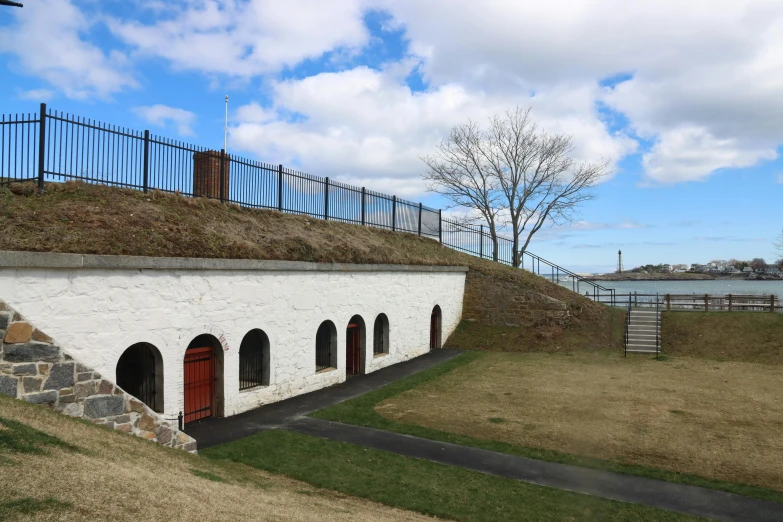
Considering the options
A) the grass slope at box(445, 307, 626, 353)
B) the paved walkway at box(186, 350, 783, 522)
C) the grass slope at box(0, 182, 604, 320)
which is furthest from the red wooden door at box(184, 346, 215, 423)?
the grass slope at box(445, 307, 626, 353)

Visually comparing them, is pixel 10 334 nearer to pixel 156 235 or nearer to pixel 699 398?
pixel 156 235

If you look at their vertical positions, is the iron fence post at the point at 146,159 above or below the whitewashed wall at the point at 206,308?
above

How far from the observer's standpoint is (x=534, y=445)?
10633 millimetres

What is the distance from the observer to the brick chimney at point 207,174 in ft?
49.2

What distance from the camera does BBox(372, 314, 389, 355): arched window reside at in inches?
747

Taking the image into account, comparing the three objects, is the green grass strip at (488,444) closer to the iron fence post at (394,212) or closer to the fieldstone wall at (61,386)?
the fieldstone wall at (61,386)

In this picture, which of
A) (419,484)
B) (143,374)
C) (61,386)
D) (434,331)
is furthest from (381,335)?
(61,386)

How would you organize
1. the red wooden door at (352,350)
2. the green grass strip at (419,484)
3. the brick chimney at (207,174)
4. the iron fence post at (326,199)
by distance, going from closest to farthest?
the green grass strip at (419,484) < the brick chimney at (207,174) < the red wooden door at (352,350) < the iron fence post at (326,199)

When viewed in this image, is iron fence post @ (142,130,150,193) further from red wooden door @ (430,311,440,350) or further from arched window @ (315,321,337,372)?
red wooden door @ (430,311,440,350)

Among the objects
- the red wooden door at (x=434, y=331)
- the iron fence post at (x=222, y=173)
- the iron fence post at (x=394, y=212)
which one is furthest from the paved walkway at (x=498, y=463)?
the iron fence post at (x=394, y=212)

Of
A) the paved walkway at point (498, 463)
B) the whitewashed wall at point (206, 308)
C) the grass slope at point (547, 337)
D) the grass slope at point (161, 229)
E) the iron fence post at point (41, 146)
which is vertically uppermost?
the iron fence post at point (41, 146)

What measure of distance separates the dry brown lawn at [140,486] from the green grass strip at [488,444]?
11.1 feet

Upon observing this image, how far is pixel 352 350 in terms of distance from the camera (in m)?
17.4

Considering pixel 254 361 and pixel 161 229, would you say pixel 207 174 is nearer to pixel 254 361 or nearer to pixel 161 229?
pixel 161 229
